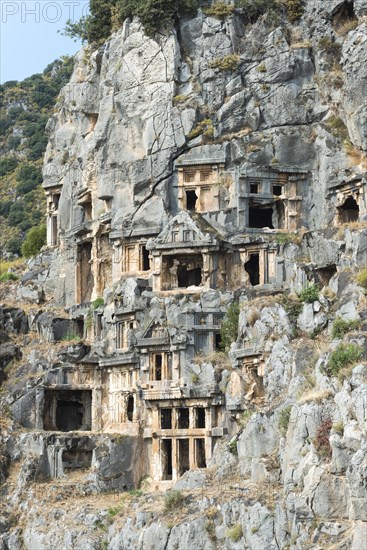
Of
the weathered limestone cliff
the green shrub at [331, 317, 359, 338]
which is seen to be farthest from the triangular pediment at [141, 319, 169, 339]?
the green shrub at [331, 317, 359, 338]

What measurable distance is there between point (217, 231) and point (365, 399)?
25184 millimetres

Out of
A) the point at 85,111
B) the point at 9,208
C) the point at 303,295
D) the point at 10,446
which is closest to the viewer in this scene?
the point at 303,295

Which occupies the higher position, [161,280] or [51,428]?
[161,280]

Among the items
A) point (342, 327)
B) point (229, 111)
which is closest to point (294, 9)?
point (229, 111)

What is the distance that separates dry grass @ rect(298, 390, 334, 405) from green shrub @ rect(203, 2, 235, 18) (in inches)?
1235

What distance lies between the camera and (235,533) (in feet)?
174

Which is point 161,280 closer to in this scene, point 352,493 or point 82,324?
point 82,324

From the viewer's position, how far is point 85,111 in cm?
Answer: 8244

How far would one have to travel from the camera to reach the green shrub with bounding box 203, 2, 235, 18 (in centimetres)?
7762

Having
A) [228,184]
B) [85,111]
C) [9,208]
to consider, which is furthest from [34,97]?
[228,184]

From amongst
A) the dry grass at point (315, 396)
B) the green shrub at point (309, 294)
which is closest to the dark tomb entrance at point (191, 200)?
the green shrub at point (309, 294)

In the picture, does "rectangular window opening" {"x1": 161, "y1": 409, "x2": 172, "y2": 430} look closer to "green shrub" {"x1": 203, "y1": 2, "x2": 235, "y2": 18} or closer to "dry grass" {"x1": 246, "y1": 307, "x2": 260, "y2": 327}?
"dry grass" {"x1": 246, "y1": 307, "x2": 260, "y2": 327}

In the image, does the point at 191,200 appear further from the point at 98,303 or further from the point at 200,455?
the point at 200,455

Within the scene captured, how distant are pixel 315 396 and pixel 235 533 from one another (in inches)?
258
